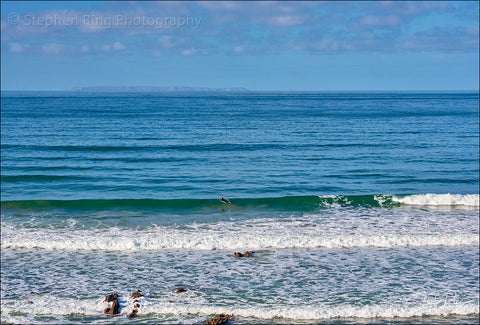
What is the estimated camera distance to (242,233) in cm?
1578

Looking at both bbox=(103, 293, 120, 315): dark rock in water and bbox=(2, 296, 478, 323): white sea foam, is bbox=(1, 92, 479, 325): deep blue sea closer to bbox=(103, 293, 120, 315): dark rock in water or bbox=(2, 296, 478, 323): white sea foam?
bbox=(2, 296, 478, 323): white sea foam

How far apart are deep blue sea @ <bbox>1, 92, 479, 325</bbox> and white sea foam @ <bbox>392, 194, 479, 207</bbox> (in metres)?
0.09

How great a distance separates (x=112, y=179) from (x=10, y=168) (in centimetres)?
726

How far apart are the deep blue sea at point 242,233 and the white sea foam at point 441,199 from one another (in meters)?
0.09

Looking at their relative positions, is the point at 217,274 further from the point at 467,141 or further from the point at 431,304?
the point at 467,141

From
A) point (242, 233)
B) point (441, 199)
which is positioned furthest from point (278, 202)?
point (441, 199)

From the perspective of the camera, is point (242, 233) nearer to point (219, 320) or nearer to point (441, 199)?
point (219, 320)

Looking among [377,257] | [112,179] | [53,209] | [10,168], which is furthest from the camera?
[10,168]

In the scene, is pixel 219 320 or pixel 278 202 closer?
pixel 219 320

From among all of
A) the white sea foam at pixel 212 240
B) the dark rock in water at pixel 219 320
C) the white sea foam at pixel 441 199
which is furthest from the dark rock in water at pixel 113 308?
the white sea foam at pixel 441 199

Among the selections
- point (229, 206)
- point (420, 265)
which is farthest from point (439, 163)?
point (420, 265)

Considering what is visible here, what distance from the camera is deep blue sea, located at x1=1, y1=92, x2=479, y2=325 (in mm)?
10469

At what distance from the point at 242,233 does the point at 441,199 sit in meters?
10.1

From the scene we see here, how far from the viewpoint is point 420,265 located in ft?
42.0
